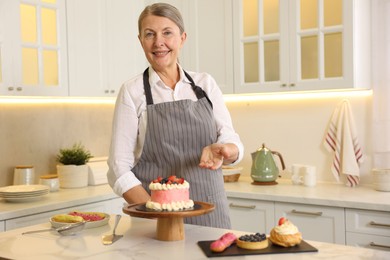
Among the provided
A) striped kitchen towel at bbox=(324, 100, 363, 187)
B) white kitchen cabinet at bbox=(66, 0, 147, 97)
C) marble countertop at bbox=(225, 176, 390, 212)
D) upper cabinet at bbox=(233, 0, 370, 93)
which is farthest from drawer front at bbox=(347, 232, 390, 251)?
white kitchen cabinet at bbox=(66, 0, 147, 97)

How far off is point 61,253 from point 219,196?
81 cm

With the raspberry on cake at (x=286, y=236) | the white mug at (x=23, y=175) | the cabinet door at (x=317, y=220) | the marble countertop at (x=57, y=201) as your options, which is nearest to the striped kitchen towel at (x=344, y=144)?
the cabinet door at (x=317, y=220)

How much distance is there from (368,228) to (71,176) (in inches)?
75.9

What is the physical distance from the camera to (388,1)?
3.12 metres

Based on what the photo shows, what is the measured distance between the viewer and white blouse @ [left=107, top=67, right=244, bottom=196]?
195cm

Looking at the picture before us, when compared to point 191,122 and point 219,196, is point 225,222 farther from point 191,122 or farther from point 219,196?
point 191,122

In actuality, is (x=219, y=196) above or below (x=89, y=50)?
below

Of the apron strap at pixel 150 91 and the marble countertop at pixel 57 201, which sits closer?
the apron strap at pixel 150 91

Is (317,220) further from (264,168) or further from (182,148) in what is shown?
(182,148)

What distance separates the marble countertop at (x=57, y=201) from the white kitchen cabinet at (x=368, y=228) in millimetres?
1490

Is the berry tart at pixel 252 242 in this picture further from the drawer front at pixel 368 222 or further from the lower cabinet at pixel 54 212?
the lower cabinet at pixel 54 212

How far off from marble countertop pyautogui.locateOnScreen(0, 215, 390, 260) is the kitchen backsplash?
1.74 metres

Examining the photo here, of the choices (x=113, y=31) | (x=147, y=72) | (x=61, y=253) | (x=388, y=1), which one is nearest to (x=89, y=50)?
(x=113, y=31)

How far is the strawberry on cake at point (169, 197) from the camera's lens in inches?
62.6
